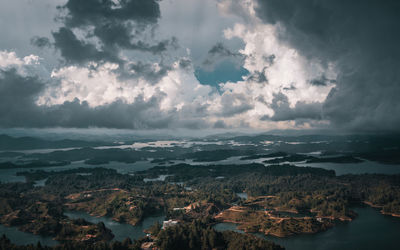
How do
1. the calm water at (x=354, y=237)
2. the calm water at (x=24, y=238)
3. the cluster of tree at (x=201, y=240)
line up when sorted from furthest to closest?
1. the calm water at (x=24, y=238)
2. the calm water at (x=354, y=237)
3. the cluster of tree at (x=201, y=240)

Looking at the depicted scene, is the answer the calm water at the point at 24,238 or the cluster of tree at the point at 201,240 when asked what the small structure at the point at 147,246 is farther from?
the calm water at the point at 24,238

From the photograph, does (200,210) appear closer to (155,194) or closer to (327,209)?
(155,194)

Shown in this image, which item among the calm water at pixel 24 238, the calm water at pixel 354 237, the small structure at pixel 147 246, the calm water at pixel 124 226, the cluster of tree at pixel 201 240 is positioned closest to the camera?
the cluster of tree at pixel 201 240

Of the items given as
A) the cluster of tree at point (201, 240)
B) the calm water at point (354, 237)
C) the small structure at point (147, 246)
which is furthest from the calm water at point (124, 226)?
the calm water at point (354, 237)

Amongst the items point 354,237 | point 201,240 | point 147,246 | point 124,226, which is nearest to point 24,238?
point 124,226

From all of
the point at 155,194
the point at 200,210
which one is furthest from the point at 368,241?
the point at 155,194

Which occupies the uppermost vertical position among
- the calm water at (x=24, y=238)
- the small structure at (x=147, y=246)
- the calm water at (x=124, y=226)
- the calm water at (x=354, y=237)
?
the small structure at (x=147, y=246)

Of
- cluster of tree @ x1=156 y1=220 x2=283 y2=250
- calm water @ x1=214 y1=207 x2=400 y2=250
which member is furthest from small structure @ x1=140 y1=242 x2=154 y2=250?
calm water @ x1=214 y1=207 x2=400 y2=250

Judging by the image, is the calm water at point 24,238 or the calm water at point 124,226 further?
the calm water at point 124,226

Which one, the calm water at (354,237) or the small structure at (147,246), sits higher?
the small structure at (147,246)

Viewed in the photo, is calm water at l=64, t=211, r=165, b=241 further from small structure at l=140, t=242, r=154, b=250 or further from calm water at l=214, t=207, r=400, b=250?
calm water at l=214, t=207, r=400, b=250
